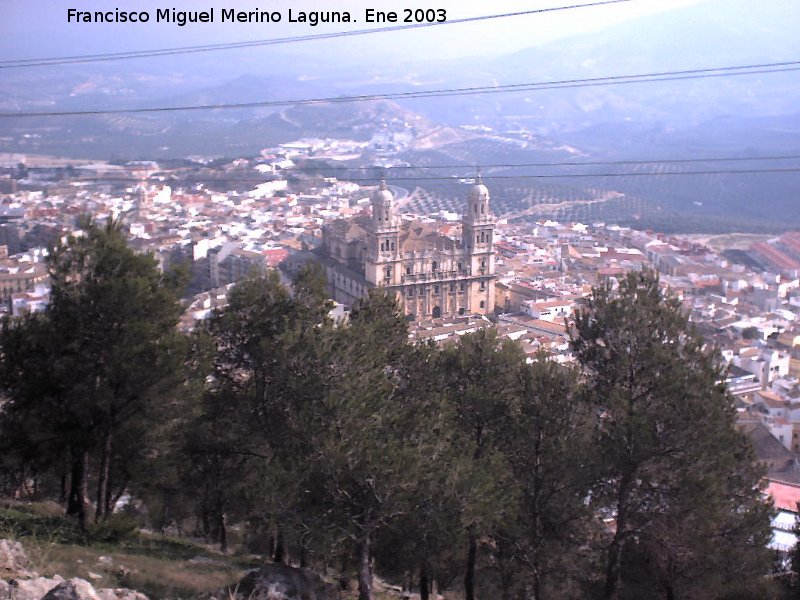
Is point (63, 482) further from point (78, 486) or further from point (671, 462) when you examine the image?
point (671, 462)

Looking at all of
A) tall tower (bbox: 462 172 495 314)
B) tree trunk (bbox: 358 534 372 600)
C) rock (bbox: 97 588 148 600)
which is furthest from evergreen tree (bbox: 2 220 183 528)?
tall tower (bbox: 462 172 495 314)

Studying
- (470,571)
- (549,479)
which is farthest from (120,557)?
(549,479)

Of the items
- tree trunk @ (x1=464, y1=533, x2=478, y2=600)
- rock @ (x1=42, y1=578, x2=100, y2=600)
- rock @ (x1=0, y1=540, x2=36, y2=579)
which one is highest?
rock @ (x1=42, y1=578, x2=100, y2=600)

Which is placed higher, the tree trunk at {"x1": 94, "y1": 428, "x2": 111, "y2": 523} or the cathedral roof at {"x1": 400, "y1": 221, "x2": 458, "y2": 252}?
the cathedral roof at {"x1": 400, "y1": 221, "x2": 458, "y2": 252}

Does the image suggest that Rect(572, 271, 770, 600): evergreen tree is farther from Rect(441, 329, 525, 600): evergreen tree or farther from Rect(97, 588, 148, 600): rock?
Rect(97, 588, 148, 600): rock

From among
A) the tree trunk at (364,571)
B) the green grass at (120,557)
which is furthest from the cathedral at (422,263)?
the tree trunk at (364,571)

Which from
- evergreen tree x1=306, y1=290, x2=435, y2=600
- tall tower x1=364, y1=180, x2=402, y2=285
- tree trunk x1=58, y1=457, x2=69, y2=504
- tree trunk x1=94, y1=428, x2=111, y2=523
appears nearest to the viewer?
evergreen tree x1=306, y1=290, x2=435, y2=600

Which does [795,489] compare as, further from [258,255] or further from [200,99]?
[200,99]
